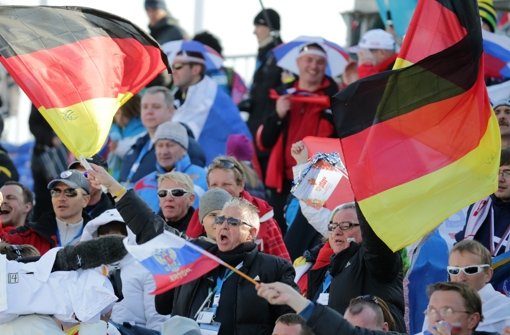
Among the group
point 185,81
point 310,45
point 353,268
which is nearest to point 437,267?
point 353,268

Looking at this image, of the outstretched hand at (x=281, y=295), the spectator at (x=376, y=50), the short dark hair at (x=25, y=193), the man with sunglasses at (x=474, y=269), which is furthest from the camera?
the spectator at (x=376, y=50)

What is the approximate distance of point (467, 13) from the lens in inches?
367

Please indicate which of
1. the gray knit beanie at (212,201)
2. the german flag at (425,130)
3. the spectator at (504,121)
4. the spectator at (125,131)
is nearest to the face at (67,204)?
the gray knit beanie at (212,201)

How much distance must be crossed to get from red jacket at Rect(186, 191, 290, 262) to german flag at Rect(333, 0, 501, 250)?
209cm

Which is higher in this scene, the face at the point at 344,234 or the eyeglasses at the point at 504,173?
the eyeglasses at the point at 504,173

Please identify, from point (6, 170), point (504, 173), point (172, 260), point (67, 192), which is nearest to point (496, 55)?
point (504, 173)

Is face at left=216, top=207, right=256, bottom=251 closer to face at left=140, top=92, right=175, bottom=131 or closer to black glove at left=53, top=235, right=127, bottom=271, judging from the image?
black glove at left=53, top=235, right=127, bottom=271

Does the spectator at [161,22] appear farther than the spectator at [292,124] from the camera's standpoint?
Yes

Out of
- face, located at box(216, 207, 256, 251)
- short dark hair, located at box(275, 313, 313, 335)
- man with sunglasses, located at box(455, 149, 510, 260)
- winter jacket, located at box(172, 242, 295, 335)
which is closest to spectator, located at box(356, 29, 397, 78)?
man with sunglasses, located at box(455, 149, 510, 260)

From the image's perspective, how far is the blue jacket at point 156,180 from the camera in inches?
506

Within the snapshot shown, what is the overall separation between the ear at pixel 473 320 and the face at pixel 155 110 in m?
5.87

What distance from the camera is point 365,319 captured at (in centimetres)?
898

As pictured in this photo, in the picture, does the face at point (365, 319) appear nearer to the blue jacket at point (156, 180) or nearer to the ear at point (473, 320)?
the ear at point (473, 320)

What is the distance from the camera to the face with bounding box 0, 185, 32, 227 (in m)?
13.1
